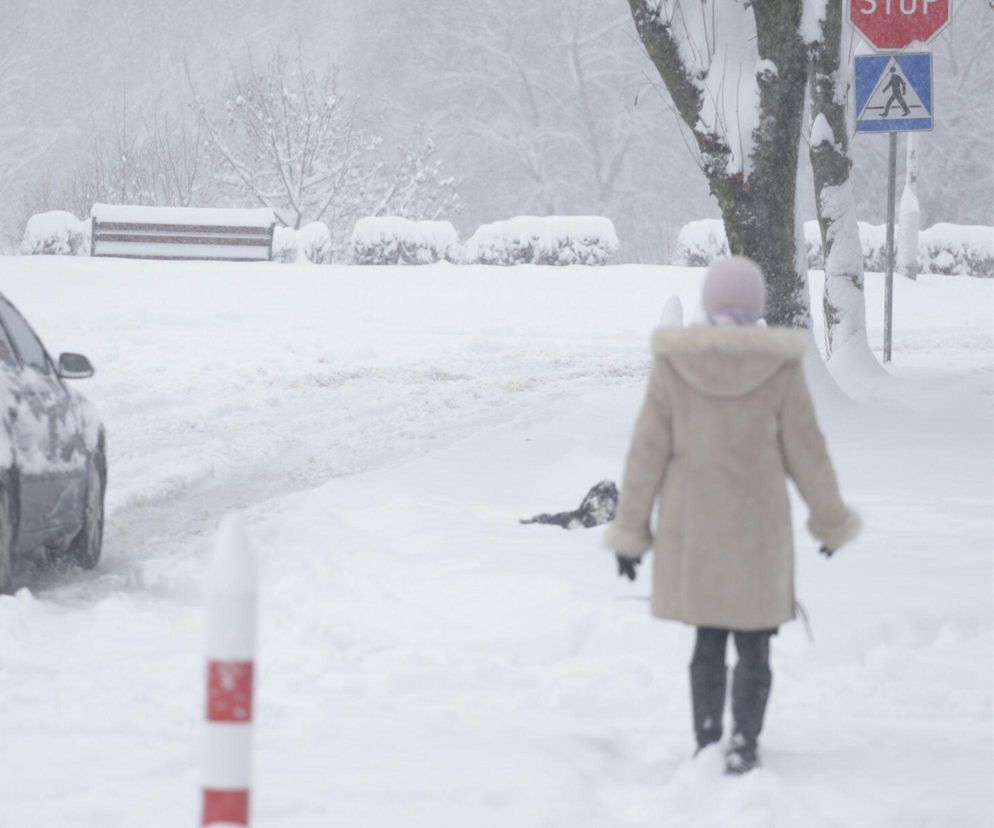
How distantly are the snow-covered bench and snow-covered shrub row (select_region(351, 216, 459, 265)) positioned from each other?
185 cm

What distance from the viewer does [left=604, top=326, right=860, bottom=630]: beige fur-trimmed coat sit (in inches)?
176

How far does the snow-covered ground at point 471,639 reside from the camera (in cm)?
447

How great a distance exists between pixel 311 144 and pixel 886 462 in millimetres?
30644

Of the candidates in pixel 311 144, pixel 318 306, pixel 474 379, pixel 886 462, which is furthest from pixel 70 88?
pixel 886 462

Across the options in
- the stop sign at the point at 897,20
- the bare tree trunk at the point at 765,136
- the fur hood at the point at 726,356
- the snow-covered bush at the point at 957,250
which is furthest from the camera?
the snow-covered bush at the point at 957,250

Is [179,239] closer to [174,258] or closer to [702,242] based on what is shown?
[174,258]

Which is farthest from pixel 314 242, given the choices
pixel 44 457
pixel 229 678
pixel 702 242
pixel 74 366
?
pixel 229 678

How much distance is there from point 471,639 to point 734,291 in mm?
2448

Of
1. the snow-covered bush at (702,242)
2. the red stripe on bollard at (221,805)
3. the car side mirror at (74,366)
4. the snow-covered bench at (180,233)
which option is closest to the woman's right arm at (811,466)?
the red stripe on bollard at (221,805)

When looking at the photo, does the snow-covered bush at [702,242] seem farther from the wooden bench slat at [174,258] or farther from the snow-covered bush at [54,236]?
the snow-covered bush at [54,236]

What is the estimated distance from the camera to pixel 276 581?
762 centimetres

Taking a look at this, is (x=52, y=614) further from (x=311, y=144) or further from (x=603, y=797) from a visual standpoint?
(x=311, y=144)

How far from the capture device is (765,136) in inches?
443

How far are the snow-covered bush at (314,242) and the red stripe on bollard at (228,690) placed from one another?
2710 cm
